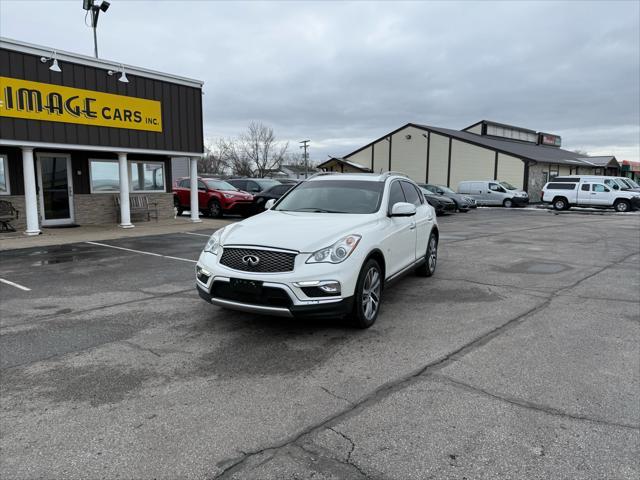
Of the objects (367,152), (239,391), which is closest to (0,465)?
(239,391)

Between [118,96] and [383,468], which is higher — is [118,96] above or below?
above

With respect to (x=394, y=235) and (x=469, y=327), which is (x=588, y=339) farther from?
(x=394, y=235)

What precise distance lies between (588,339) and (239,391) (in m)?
3.67

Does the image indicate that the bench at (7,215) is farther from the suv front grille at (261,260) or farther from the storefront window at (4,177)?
the suv front grille at (261,260)

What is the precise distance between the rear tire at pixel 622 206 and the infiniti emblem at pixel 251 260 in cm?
3031

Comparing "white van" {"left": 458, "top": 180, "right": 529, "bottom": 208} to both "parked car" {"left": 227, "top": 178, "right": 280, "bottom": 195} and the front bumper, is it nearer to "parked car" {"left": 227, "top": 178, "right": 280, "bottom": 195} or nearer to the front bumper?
the front bumper

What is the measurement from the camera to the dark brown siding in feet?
40.5

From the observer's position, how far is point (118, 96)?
47.4ft

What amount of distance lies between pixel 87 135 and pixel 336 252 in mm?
11967

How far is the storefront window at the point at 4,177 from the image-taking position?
44.8 ft

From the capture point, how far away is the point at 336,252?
466 cm

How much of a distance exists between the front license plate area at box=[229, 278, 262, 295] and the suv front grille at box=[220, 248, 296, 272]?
5.4 inches

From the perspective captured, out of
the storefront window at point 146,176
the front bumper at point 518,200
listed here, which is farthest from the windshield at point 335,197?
the front bumper at point 518,200

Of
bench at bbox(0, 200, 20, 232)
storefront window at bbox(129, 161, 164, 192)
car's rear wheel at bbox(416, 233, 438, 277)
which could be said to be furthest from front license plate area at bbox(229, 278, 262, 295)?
storefront window at bbox(129, 161, 164, 192)
